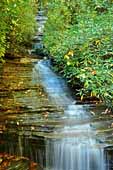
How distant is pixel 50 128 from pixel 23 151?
62 cm

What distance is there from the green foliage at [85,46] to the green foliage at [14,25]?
2.62 feet

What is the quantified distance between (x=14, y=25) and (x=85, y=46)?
3453 mm

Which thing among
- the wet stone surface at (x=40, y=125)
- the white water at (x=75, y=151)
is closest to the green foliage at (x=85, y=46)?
the wet stone surface at (x=40, y=125)

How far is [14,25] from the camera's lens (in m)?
11.2

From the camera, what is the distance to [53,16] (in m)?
12.9

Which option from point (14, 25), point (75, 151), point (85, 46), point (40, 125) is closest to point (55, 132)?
point (40, 125)

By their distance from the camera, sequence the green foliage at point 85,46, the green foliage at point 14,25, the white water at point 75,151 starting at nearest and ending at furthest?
the white water at point 75,151 → the green foliage at point 85,46 → the green foliage at point 14,25

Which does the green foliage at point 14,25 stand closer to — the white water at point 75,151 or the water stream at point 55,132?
the water stream at point 55,132

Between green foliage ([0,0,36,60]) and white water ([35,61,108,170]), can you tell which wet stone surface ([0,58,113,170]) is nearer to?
white water ([35,61,108,170])

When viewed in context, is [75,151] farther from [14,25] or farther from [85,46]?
[14,25]

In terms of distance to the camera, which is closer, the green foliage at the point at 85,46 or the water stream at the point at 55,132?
the water stream at the point at 55,132

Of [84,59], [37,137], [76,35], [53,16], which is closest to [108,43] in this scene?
[84,59]

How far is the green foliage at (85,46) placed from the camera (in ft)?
22.7

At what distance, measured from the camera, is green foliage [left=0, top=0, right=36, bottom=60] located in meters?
9.01
